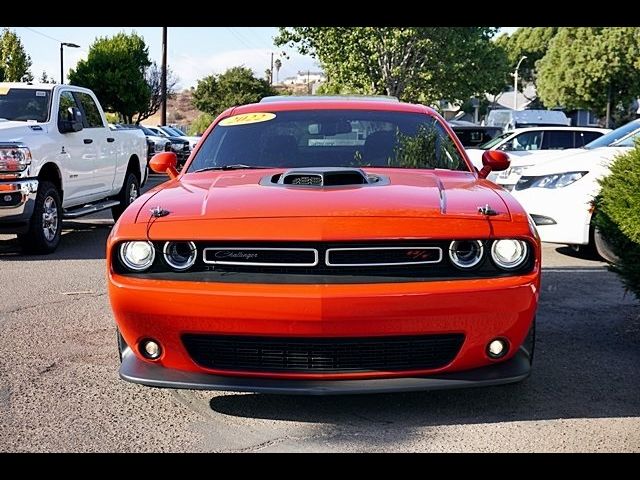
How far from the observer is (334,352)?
11.5ft

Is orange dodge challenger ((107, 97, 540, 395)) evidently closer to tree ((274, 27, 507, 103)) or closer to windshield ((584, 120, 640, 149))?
windshield ((584, 120, 640, 149))

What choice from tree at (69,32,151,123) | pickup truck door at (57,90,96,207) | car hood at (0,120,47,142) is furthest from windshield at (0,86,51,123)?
tree at (69,32,151,123)

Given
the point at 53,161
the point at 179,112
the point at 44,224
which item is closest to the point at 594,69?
the point at 53,161

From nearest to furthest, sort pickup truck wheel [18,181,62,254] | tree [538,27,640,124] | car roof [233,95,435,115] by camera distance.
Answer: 1. car roof [233,95,435,115]
2. pickup truck wheel [18,181,62,254]
3. tree [538,27,640,124]

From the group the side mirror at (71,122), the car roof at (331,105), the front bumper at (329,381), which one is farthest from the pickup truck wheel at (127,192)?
the front bumper at (329,381)

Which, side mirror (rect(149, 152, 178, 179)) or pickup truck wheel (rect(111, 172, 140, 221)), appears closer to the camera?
side mirror (rect(149, 152, 178, 179))

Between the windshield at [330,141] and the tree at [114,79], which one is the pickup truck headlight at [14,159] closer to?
the windshield at [330,141]

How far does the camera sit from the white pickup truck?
836 centimetres

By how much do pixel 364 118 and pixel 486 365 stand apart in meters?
2.11

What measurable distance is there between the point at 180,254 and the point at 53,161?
589 cm

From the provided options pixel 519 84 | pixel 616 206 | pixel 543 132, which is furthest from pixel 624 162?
pixel 519 84

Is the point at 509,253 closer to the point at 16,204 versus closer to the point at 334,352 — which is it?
the point at 334,352

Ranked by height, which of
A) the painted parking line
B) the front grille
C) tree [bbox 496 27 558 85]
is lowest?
the painted parking line

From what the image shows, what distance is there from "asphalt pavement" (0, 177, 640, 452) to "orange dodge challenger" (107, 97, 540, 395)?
25 cm
